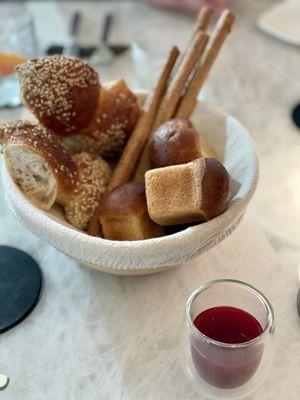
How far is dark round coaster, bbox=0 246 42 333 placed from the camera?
26.9 inches

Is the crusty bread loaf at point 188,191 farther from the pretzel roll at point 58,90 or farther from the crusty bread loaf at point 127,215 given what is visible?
the pretzel roll at point 58,90

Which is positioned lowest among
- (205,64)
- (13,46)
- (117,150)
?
(13,46)

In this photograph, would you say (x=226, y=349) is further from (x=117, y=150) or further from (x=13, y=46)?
(x=13, y=46)

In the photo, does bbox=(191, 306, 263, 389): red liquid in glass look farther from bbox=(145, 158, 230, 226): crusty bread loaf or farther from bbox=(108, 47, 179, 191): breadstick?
bbox=(108, 47, 179, 191): breadstick

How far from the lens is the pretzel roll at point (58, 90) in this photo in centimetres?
74

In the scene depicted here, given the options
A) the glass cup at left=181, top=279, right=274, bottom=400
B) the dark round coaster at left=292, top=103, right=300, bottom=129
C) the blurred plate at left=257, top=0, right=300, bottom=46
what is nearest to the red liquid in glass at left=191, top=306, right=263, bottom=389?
the glass cup at left=181, top=279, right=274, bottom=400

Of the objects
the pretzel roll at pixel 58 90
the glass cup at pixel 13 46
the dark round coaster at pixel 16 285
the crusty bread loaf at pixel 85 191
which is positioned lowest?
the glass cup at pixel 13 46

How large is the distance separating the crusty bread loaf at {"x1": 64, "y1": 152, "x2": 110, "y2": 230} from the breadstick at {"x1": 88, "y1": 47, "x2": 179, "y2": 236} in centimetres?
1

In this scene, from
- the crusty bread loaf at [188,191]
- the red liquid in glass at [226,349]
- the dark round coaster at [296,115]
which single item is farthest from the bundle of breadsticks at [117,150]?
the dark round coaster at [296,115]

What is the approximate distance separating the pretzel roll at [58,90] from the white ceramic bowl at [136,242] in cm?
10

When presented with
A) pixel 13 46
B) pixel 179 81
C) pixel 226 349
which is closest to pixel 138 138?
pixel 179 81

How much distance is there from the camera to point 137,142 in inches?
31.2

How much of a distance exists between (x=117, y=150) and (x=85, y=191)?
0.39 ft

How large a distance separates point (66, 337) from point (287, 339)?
26 centimetres
